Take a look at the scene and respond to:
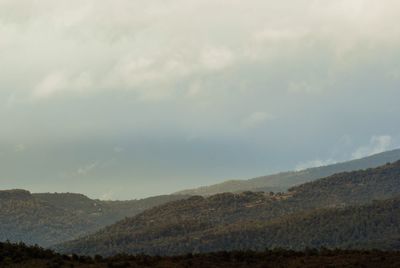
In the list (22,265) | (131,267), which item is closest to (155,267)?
(131,267)

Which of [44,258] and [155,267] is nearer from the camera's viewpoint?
[155,267]

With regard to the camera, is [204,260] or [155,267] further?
[204,260]

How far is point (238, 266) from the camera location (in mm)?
79062

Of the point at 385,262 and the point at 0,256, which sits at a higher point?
the point at 0,256

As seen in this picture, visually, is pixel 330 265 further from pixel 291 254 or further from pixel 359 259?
pixel 291 254

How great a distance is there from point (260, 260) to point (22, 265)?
2510cm

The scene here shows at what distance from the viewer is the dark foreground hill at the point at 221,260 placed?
77.0m

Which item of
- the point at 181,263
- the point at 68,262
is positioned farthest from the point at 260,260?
the point at 68,262

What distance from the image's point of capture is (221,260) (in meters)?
82.4

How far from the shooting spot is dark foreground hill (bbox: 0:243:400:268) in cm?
7703

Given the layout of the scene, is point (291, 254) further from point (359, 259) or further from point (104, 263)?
point (104, 263)

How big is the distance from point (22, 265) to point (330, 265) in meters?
31.3

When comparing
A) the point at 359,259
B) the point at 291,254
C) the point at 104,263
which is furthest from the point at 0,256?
the point at 359,259

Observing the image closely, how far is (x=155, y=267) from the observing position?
7656 cm
